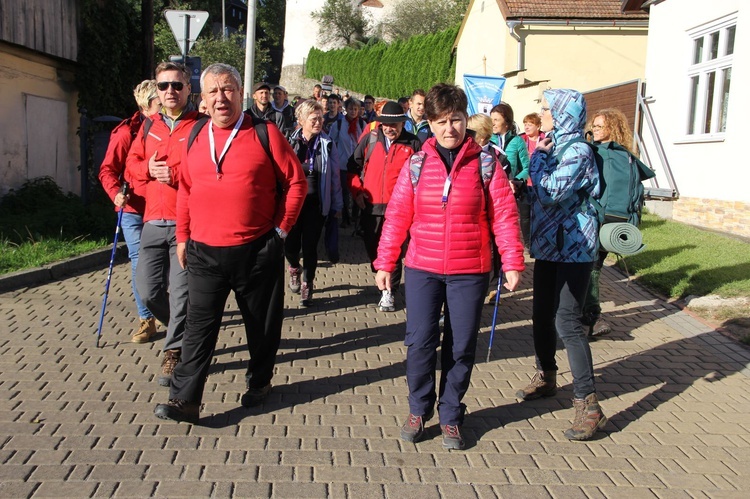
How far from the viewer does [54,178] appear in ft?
44.3

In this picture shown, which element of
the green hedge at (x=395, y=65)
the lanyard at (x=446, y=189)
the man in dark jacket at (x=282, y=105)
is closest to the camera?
the lanyard at (x=446, y=189)

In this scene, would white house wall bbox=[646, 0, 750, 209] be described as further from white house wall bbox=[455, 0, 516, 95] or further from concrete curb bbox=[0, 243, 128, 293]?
white house wall bbox=[455, 0, 516, 95]

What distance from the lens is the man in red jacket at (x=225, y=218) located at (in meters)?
4.30

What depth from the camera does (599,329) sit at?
6.72m

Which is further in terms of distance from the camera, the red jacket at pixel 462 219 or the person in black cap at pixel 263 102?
the person in black cap at pixel 263 102

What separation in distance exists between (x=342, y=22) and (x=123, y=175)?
57249 mm

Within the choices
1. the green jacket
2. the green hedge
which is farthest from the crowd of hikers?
the green hedge

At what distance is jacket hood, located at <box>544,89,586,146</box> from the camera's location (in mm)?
4402

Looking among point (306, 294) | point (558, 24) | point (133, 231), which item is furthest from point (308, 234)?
point (558, 24)

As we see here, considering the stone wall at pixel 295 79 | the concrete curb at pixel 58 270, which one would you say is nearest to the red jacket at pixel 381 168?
the concrete curb at pixel 58 270

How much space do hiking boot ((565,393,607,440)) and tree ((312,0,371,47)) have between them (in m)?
58.5

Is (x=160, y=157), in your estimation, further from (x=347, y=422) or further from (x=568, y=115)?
(x=568, y=115)

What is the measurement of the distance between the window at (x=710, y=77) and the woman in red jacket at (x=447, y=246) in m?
9.68

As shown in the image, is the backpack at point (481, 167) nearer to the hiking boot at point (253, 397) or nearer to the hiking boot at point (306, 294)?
the hiking boot at point (253, 397)
